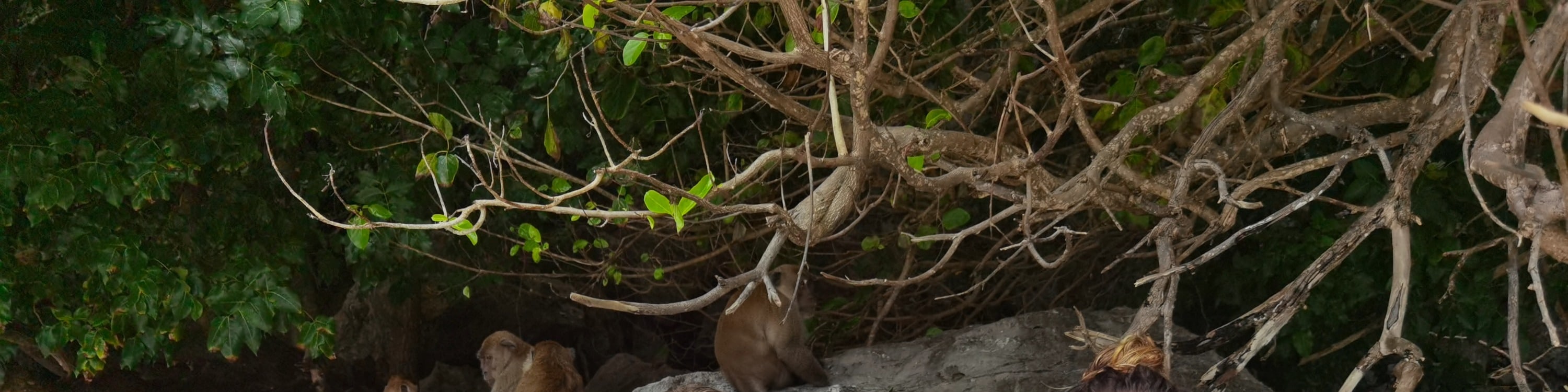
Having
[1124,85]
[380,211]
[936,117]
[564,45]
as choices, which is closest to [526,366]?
[380,211]

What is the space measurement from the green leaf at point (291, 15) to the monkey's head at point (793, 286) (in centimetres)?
287

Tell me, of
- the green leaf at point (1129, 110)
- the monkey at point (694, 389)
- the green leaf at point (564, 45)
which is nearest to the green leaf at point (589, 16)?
the green leaf at point (564, 45)

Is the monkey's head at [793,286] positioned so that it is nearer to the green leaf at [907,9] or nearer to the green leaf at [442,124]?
the green leaf at [442,124]

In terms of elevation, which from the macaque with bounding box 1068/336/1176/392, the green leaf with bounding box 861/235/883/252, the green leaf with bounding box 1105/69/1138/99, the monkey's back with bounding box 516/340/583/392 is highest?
the green leaf with bounding box 1105/69/1138/99

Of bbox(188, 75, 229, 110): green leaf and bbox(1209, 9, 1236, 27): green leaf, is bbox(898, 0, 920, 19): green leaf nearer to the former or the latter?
bbox(1209, 9, 1236, 27): green leaf

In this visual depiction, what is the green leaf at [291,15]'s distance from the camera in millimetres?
4102

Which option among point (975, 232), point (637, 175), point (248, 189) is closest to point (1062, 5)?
point (975, 232)

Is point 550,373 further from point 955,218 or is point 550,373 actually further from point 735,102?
point 955,218

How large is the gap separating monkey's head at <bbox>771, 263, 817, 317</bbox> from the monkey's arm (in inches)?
23.9

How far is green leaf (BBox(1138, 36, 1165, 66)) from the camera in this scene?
428cm

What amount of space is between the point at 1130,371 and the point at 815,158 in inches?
39.6

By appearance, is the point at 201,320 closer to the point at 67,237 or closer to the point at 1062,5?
the point at 67,237

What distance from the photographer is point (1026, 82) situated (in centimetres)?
530

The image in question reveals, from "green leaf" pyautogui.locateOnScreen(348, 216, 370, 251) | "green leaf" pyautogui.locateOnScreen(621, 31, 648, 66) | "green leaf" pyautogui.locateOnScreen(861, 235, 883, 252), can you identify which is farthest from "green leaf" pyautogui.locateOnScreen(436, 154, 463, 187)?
"green leaf" pyautogui.locateOnScreen(861, 235, 883, 252)
